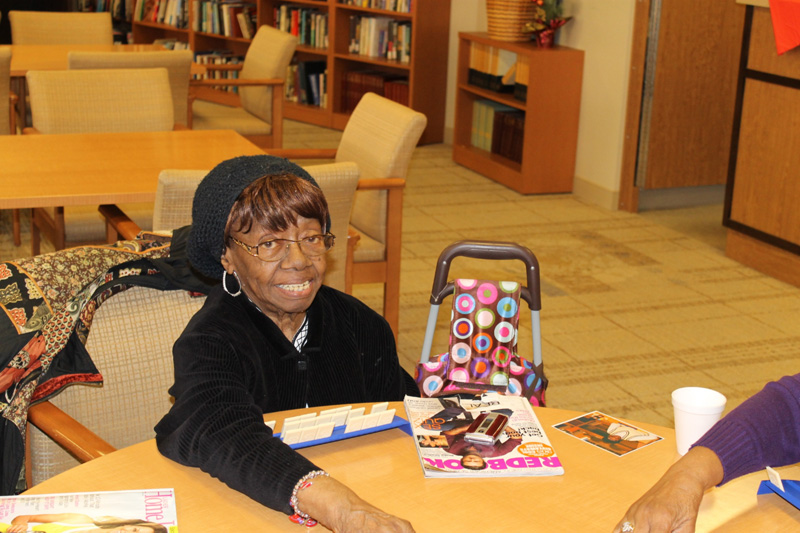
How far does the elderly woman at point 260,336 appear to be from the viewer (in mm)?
1487

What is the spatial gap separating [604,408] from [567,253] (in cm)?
179

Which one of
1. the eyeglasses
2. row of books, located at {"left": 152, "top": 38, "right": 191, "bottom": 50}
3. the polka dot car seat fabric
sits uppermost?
row of books, located at {"left": 152, "top": 38, "right": 191, "bottom": 50}

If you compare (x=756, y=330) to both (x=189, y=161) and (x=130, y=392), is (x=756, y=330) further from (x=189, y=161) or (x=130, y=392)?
(x=130, y=392)

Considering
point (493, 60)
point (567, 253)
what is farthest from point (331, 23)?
point (567, 253)

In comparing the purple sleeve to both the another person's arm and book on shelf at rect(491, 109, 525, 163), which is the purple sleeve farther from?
book on shelf at rect(491, 109, 525, 163)

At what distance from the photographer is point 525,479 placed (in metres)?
1.53

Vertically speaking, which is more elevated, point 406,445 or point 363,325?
point 363,325

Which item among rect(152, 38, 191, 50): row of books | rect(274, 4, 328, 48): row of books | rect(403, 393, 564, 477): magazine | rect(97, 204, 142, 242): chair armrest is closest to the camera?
rect(403, 393, 564, 477): magazine

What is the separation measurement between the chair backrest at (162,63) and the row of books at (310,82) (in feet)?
10.9

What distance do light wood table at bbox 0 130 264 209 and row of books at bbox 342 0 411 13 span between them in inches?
150

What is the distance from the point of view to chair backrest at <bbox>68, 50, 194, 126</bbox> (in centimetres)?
428

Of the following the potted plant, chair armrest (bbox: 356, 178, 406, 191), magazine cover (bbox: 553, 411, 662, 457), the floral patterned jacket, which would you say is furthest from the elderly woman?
the potted plant

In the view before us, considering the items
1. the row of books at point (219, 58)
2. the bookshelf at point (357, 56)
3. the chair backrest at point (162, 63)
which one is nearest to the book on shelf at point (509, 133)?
the bookshelf at point (357, 56)

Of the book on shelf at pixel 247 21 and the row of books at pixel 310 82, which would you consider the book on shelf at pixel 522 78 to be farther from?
the book on shelf at pixel 247 21
